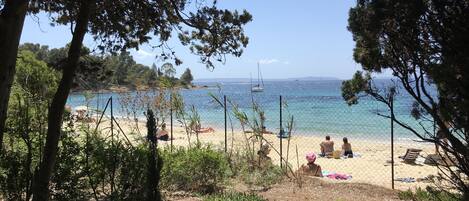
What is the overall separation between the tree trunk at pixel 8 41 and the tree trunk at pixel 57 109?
97 cm

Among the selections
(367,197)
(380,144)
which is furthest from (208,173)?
(380,144)

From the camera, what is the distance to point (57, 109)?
5.07 meters

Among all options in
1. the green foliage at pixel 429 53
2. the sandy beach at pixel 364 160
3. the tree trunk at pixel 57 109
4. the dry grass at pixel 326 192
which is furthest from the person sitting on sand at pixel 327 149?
the tree trunk at pixel 57 109

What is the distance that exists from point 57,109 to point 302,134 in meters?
24.9

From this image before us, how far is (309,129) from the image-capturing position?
3139cm

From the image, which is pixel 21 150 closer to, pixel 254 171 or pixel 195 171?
pixel 195 171

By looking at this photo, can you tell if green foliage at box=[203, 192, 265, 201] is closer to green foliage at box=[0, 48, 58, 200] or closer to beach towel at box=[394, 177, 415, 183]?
green foliage at box=[0, 48, 58, 200]

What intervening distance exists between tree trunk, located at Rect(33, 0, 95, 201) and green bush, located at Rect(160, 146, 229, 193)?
3659 mm

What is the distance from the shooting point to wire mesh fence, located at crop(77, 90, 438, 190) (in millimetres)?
11232

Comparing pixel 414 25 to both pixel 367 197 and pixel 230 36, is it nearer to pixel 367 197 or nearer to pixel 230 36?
pixel 230 36

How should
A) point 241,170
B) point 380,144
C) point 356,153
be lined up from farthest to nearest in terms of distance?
1. point 380,144
2. point 356,153
3. point 241,170

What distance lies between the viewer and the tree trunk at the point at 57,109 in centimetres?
506

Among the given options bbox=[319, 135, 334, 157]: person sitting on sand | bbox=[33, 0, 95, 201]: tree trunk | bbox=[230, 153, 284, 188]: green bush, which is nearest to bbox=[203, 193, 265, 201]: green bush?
bbox=[230, 153, 284, 188]: green bush

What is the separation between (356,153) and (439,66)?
18347mm
